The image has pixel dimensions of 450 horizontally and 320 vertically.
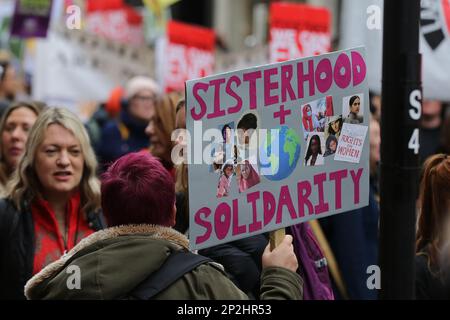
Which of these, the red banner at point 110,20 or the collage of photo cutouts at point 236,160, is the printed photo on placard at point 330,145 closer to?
the collage of photo cutouts at point 236,160

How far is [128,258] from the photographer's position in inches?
119

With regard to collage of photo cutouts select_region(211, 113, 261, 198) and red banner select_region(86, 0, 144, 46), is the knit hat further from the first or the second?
collage of photo cutouts select_region(211, 113, 261, 198)

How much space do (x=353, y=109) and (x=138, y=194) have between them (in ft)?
2.93

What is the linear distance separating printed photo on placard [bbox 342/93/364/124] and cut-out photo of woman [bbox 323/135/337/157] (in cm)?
9

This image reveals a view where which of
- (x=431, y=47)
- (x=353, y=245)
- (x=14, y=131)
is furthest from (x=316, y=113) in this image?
(x=14, y=131)

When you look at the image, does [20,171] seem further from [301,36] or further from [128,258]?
[301,36]

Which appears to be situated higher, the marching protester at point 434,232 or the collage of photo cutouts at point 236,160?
the collage of photo cutouts at point 236,160

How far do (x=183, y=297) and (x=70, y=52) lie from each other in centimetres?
704

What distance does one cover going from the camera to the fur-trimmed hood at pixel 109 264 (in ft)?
9.79

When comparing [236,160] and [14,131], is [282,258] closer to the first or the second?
[236,160]

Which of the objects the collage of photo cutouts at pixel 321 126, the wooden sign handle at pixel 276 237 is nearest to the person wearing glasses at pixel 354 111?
the collage of photo cutouts at pixel 321 126

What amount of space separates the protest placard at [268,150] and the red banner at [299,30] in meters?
3.75

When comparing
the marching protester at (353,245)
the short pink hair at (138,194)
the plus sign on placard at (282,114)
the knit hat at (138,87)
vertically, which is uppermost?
the knit hat at (138,87)

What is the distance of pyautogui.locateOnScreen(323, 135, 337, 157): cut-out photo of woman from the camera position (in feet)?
11.4
